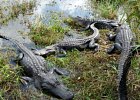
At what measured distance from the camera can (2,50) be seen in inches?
271

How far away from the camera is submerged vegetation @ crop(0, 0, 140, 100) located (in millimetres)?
5516

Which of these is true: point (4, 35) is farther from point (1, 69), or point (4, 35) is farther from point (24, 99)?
point (24, 99)

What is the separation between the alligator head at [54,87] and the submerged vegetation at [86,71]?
5.4 inches

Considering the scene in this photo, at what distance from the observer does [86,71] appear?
6270 millimetres

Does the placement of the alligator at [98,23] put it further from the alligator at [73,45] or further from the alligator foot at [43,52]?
the alligator foot at [43,52]

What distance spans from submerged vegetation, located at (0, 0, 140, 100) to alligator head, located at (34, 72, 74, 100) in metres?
0.14

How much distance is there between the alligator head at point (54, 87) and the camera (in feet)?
18.3

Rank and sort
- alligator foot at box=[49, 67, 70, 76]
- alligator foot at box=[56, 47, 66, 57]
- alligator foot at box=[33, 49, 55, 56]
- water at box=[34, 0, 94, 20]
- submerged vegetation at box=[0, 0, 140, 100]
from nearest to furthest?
submerged vegetation at box=[0, 0, 140, 100]
alligator foot at box=[49, 67, 70, 76]
alligator foot at box=[33, 49, 55, 56]
alligator foot at box=[56, 47, 66, 57]
water at box=[34, 0, 94, 20]

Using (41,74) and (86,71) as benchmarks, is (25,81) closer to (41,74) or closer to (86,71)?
(41,74)

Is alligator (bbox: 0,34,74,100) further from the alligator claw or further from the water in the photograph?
the water

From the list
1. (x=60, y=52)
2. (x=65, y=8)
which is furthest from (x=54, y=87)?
(x=65, y=8)

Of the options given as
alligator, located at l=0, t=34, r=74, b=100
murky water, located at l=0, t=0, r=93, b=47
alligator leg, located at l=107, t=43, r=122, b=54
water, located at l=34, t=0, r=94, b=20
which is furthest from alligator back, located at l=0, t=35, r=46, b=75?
water, located at l=34, t=0, r=94, b=20

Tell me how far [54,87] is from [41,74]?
37cm

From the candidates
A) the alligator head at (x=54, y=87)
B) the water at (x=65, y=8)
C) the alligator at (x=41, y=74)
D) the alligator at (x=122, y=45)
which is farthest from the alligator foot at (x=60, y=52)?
the water at (x=65, y=8)
